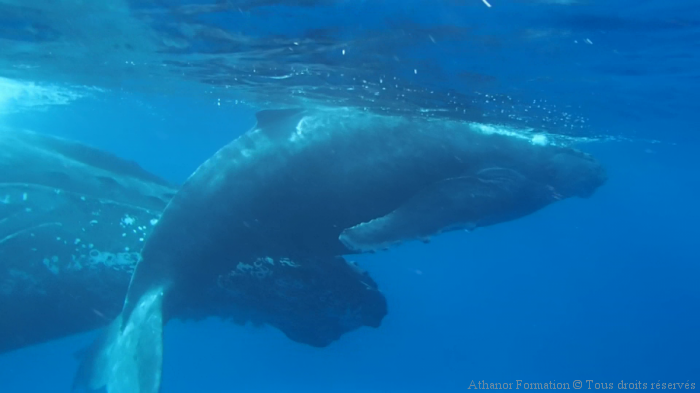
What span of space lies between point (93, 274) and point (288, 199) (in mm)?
4651

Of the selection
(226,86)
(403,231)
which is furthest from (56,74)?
(403,231)

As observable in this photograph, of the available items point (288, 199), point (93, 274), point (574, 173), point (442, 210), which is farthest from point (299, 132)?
point (574, 173)

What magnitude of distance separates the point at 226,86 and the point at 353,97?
20.2 feet

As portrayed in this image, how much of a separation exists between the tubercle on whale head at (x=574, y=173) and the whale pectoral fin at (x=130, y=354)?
25.3ft

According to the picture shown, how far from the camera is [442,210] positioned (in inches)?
323

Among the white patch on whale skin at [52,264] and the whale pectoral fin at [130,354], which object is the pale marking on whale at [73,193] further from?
the whale pectoral fin at [130,354]

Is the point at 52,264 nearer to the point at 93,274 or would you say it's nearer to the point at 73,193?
→ the point at 93,274

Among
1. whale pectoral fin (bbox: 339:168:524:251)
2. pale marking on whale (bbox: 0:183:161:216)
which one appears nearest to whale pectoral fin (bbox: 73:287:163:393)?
pale marking on whale (bbox: 0:183:161:216)

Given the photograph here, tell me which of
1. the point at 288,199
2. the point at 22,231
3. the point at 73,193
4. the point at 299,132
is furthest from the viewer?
the point at 73,193

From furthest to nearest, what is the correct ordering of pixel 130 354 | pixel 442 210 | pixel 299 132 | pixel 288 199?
pixel 299 132 < pixel 288 199 < pixel 130 354 < pixel 442 210

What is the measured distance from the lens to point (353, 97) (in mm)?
17438

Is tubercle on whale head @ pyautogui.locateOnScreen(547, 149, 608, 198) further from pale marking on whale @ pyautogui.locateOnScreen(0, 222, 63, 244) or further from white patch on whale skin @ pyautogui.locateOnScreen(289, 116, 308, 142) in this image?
pale marking on whale @ pyautogui.locateOnScreen(0, 222, 63, 244)

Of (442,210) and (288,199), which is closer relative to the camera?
(442,210)

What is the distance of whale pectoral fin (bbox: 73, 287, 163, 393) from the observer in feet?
26.8
